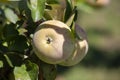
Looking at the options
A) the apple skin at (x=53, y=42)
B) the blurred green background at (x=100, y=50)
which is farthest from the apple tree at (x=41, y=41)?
the blurred green background at (x=100, y=50)

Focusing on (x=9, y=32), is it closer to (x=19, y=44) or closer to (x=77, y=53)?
(x=19, y=44)

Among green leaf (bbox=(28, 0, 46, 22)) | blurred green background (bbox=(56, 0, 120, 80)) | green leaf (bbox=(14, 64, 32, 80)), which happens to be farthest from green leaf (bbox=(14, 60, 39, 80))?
blurred green background (bbox=(56, 0, 120, 80))

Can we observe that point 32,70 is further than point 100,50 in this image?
No

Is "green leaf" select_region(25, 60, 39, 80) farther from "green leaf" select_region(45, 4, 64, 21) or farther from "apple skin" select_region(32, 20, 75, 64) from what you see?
"green leaf" select_region(45, 4, 64, 21)

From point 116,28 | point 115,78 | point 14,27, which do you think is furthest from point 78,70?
point 14,27

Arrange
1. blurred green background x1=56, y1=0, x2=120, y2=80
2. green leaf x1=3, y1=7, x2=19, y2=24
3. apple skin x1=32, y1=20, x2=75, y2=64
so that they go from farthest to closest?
blurred green background x1=56, y1=0, x2=120, y2=80
green leaf x1=3, y1=7, x2=19, y2=24
apple skin x1=32, y1=20, x2=75, y2=64

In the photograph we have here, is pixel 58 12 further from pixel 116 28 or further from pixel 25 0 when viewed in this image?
pixel 116 28

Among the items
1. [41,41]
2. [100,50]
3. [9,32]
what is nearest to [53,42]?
[41,41]
